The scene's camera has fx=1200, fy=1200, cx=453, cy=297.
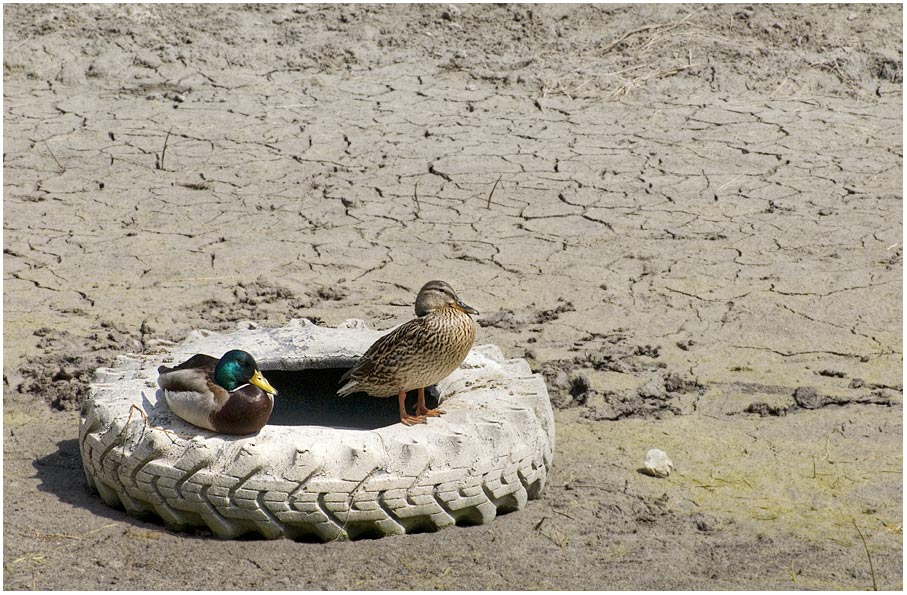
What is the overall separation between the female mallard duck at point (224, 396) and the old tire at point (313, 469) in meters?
0.04

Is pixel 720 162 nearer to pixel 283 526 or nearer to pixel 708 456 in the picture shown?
pixel 708 456

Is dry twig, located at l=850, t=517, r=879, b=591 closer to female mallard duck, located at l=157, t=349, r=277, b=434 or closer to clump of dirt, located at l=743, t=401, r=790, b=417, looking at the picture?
clump of dirt, located at l=743, t=401, r=790, b=417

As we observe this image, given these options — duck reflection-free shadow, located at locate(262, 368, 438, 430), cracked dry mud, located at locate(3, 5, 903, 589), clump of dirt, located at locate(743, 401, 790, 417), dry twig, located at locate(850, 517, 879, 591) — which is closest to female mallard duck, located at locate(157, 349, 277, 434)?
cracked dry mud, located at locate(3, 5, 903, 589)

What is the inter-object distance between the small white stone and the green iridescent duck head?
151 centimetres

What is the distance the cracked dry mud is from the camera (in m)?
3.95

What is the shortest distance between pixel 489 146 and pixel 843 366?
400cm

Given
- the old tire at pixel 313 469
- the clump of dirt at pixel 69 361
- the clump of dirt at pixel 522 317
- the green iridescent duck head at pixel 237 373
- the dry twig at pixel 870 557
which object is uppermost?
the green iridescent duck head at pixel 237 373

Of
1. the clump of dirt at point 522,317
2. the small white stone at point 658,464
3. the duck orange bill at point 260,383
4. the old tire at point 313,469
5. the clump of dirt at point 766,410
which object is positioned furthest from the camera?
the clump of dirt at point 522,317

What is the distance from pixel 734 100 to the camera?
32.7ft

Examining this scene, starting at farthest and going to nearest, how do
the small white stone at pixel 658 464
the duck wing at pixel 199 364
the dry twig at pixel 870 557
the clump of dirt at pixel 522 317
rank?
the clump of dirt at pixel 522 317 → the small white stone at pixel 658 464 → the duck wing at pixel 199 364 → the dry twig at pixel 870 557

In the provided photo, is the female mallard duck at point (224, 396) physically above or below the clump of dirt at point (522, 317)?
above

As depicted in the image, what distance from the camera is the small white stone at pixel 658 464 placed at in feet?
14.9

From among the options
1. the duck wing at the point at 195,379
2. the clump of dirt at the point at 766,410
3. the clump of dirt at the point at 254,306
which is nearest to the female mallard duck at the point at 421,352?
the duck wing at the point at 195,379

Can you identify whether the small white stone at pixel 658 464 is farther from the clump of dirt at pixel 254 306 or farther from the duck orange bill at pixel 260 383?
the clump of dirt at pixel 254 306
